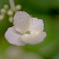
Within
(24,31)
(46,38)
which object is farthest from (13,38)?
(46,38)

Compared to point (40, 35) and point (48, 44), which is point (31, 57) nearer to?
point (48, 44)

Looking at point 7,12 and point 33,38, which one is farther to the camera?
point 7,12

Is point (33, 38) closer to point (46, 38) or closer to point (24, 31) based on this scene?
point (24, 31)

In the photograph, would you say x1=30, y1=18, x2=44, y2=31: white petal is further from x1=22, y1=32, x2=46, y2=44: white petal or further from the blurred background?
the blurred background

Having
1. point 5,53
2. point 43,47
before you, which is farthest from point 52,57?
point 5,53

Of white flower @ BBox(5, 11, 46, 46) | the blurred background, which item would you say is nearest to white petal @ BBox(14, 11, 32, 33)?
white flower @ BBox(5, 11, 46, 46)
